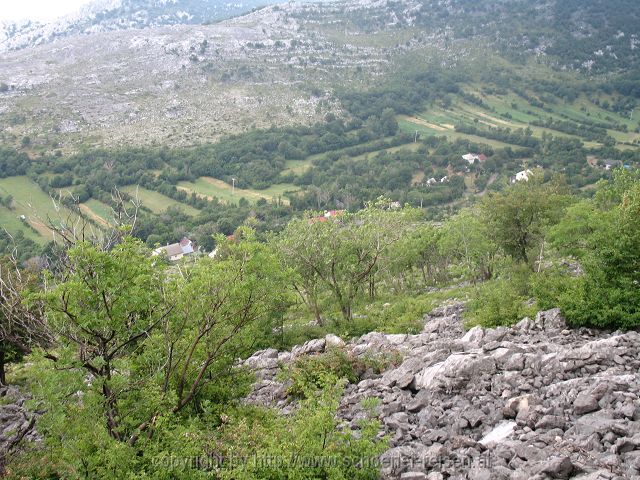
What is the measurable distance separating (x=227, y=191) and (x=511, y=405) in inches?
Result: 5089

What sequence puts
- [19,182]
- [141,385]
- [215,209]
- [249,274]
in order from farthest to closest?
1. [19,182]
2. [215,209]
3. [249,274]
4. [141,385]

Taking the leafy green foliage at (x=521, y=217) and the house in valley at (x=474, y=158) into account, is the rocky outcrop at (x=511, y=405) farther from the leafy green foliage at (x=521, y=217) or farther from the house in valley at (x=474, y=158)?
the house in valley at (x=474, y=158)

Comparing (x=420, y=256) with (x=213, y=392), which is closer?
(x=213, y=392)

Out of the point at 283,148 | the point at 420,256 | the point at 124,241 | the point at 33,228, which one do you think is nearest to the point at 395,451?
the point at 124,241

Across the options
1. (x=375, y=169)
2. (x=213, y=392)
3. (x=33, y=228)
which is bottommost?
(x=375, y=169)

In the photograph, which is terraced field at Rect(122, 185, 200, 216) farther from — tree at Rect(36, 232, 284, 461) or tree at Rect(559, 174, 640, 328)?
tree at Rect(559, 174, 640, 328)

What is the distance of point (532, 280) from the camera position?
25.6 metres

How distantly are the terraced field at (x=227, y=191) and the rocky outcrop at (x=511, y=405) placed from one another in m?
113

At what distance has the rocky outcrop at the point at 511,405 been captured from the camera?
11781 mm

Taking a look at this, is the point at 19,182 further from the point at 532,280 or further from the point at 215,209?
the point at 532,280

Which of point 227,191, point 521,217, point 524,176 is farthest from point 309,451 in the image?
point 227,191

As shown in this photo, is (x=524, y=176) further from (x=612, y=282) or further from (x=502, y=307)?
(x=612, y=282)

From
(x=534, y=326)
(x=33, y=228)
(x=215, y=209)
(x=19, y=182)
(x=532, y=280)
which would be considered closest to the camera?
(x=534, y=326)

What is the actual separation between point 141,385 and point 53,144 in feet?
580
